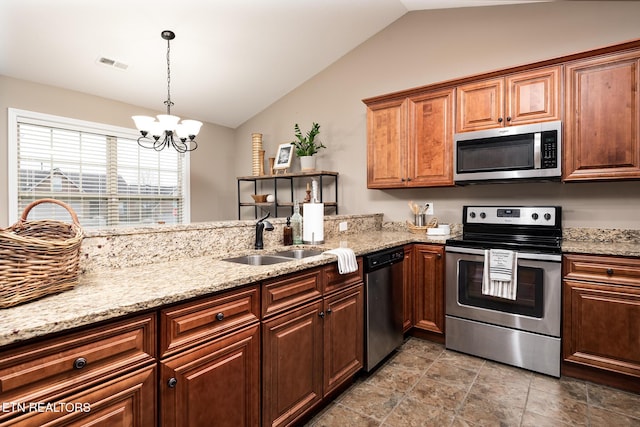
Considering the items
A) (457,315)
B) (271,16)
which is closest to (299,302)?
(457,315)

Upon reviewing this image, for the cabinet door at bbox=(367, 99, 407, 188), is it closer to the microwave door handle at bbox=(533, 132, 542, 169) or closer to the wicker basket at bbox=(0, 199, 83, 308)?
the microwave door handle at bbox=(533, 132, 542, 169)

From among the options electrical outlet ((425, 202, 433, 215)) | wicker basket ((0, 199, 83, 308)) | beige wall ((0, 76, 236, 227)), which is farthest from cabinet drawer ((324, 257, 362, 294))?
beige wall ((0, 76, 236, 227))

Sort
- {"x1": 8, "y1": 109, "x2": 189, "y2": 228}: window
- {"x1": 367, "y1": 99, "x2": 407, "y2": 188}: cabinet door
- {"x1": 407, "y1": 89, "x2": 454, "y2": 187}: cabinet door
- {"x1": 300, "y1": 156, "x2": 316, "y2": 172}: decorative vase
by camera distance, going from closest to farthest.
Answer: {"x1": 407, "y1": 89, "x2": 454, "y2": 187}: cabinet door → {"x1": 367, "y1": 99, "x2": 407, "y2": 188}: cabinet door → {"x1": 8, "y1": 109, "x2": 189, "y2": 228}: window → {"x1": 300, "y1": 156, "x2": 316, "y2": 172}: decorative vase

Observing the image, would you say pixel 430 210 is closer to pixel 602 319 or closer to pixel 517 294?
pixel 517 294

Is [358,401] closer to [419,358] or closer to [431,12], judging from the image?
[419,358]

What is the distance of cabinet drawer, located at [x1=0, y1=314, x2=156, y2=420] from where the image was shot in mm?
845

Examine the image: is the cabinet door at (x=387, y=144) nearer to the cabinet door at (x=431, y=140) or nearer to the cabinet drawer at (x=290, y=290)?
the cabinet door at (x=431, y=140)

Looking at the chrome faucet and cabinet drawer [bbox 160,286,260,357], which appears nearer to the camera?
cabinet drawer [bbox 160,286,260,357]

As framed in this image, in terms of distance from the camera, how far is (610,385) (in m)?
2.19

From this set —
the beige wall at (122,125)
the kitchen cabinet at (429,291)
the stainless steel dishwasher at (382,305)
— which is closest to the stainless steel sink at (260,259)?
the stainless steel dishwasher at (382,305)

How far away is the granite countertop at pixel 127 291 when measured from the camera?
893 millimetres

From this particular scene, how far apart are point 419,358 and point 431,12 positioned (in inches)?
132

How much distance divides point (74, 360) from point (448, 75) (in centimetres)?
364

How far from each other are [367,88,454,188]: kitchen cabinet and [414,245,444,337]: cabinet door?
0.68 m
